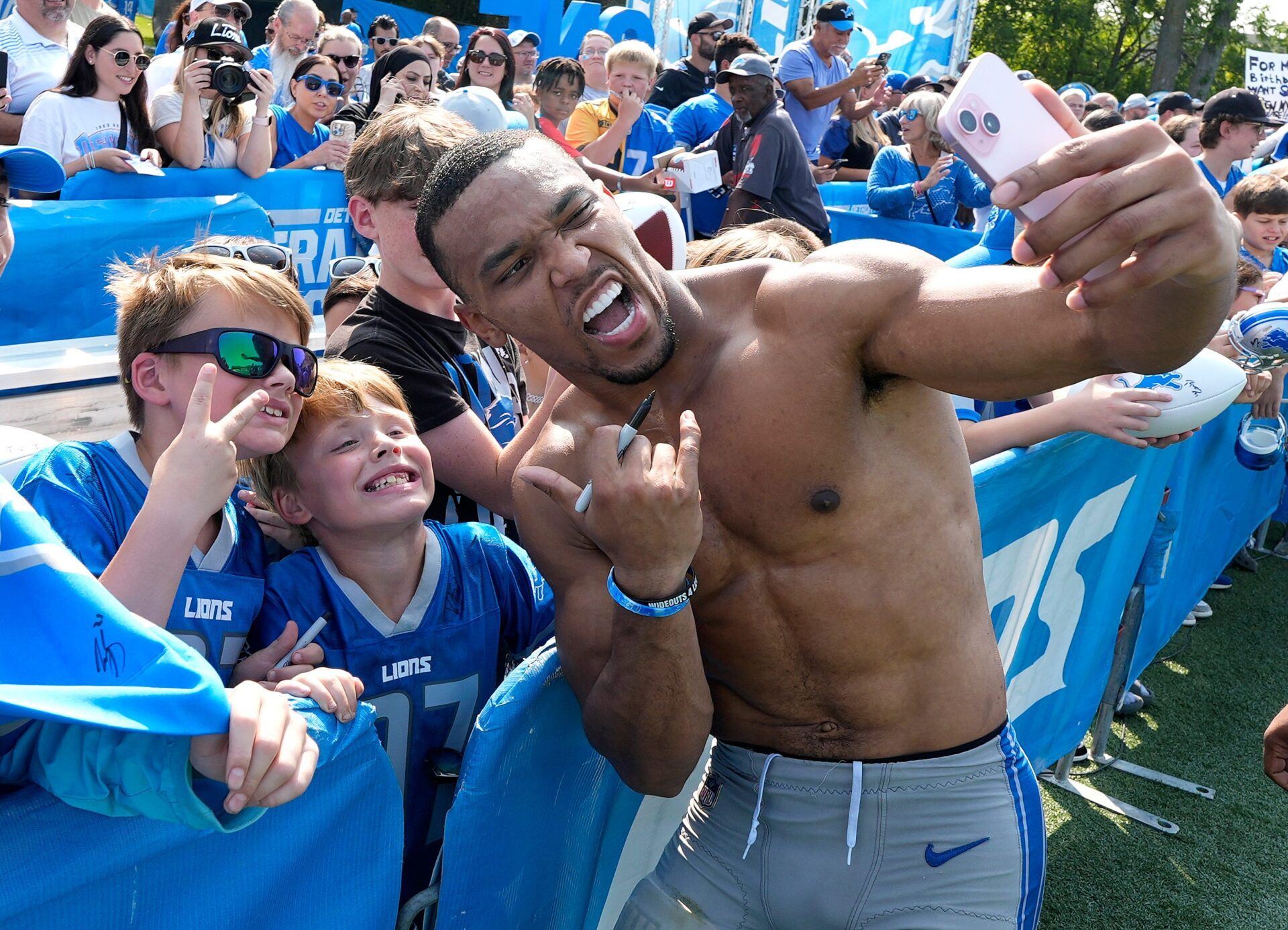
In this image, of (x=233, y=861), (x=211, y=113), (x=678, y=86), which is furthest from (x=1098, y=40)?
(x=233, y=861)

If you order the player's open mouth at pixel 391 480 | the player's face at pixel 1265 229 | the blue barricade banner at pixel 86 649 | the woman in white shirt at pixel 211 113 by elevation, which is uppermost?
the blue barricade banner at pixel 86 649

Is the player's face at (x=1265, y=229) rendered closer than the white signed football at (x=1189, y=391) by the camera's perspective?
No

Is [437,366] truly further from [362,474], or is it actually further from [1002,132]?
[1002,132]

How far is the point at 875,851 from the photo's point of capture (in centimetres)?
193

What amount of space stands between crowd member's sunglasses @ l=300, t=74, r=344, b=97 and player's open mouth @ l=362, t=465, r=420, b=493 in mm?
5657

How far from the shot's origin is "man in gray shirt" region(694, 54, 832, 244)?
661 cm

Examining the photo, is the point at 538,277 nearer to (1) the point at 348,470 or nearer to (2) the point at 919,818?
(1) the point at 348,470

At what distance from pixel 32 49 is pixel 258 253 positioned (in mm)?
4559

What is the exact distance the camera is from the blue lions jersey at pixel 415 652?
6.71 ft

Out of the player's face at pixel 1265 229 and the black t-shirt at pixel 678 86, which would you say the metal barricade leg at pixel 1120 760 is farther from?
the black t-shirt at pixel 678 86

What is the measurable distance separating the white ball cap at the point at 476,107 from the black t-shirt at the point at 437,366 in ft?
3.79

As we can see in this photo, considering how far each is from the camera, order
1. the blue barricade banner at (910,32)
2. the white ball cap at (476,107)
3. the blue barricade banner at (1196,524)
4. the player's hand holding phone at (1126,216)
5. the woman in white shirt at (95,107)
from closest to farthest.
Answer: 1. the player's hand holding phone at (1126,216)
2. the white ball cap at (476,107)
3. the blue barricade banner at (1196,524)
4. the woman in white shirt at (95,107)
5. the blue barricade banner at (910,32)

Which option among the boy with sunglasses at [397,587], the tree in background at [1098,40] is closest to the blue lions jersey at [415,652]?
the boy with sunglasses at [397,587]

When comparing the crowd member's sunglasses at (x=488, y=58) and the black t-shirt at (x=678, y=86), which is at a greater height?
the crowd member's sunglasses at (x=488, y=58)
